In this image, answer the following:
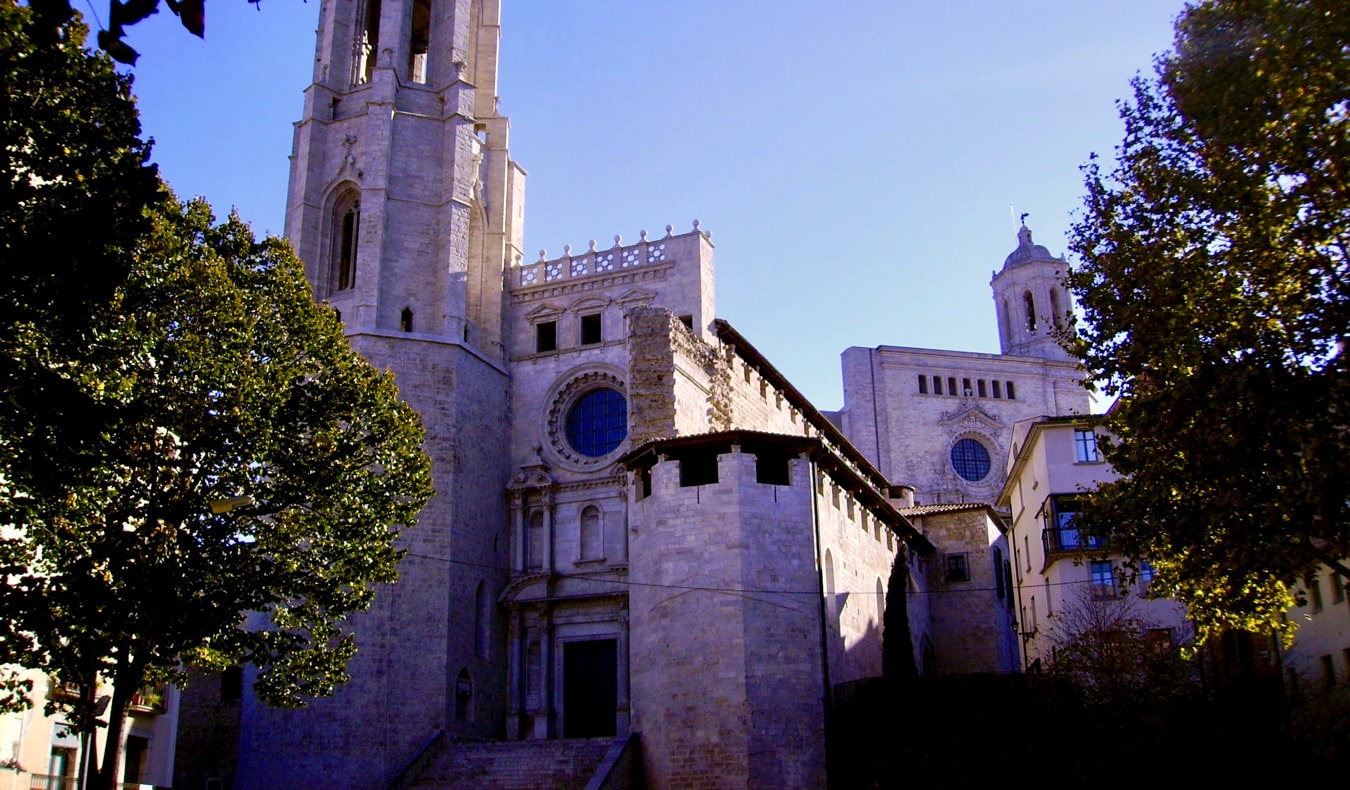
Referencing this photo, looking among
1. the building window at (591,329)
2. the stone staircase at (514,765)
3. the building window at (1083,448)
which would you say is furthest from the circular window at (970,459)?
the stone staircase at (514,765)

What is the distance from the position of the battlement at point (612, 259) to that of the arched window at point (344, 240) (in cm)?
468

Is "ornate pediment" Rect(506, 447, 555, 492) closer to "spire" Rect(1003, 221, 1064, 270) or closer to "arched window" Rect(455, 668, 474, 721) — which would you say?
"arched window" Rect(455, 668, 474, 721)

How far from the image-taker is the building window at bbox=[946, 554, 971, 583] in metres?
39.9

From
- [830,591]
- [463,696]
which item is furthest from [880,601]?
[463,696]

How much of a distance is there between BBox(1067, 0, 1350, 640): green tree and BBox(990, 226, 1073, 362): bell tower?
47.4 metres

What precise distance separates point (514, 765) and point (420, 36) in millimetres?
25302

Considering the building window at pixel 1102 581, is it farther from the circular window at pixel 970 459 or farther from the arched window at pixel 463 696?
the circular window at pixel 970 459

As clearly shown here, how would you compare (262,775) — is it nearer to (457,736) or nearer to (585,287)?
→ (457,736)

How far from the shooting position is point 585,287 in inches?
1389

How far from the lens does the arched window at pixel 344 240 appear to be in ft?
114

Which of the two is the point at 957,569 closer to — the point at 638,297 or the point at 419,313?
the point at 638,297

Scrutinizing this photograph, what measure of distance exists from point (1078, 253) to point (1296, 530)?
17.0 ft

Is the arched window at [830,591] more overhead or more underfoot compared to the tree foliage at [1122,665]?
more overhead

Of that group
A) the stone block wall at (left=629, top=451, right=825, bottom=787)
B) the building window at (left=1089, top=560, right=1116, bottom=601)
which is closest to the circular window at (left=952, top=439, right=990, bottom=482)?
the building window at (left=1089, top=560, right=1116, bottom=601)
